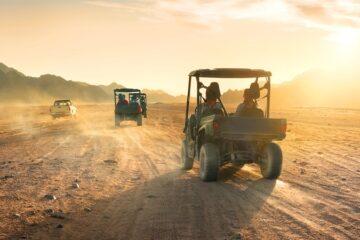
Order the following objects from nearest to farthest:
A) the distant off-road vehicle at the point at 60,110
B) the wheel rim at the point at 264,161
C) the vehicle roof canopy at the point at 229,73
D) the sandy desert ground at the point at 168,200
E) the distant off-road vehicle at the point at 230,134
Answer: the sandy desert ground at the point at 168,200, the distant off-road vehicle at the point at 230,134, the wheel rim at the point at 264,161, the vehicle roof canopy at the point at 229,73, the distant off-road vehicle at the point at 60,110

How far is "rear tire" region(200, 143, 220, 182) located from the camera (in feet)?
34.2

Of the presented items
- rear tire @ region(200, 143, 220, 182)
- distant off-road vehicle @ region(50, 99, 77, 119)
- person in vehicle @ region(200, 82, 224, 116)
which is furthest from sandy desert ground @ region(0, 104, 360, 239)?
distant off-road vehicle @ region(50, 99, 77, 119)

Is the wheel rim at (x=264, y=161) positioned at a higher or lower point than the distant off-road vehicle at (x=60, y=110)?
higher

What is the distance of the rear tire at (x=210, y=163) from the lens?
10422 millimetres

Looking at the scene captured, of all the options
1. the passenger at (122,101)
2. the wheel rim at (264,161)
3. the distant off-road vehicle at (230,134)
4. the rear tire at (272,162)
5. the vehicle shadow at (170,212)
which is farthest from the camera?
the passenger at (122,101)

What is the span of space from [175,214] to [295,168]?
6000mm

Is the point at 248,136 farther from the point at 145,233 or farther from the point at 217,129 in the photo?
the point at 145,233

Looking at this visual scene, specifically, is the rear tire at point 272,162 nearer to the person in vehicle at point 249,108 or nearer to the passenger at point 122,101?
the person in vehicle at point 249,108

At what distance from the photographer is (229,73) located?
38.4ft

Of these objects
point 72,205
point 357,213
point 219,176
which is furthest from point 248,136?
point 72,205

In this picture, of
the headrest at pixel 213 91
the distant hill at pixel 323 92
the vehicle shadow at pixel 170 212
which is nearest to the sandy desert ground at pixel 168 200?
the vehicle shadow at pixel 170 212

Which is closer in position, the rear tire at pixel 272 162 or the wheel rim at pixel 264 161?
the rear tire at pixel 272 162

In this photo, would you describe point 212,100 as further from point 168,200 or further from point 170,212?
point 170,212

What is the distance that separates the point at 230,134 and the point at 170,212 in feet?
A: 9.54
